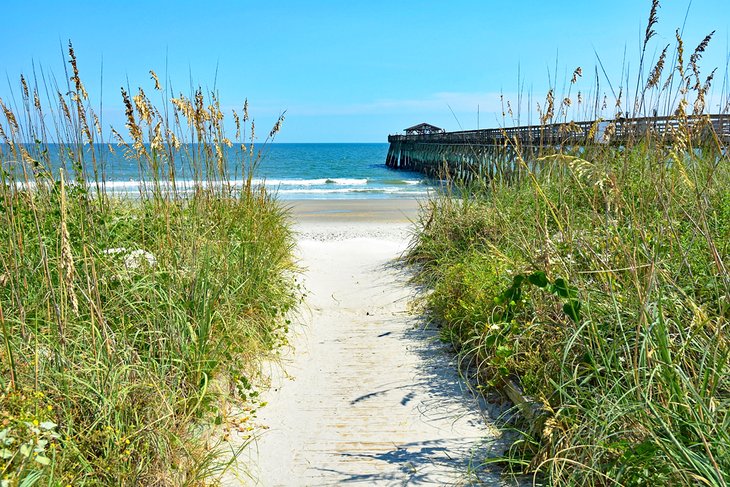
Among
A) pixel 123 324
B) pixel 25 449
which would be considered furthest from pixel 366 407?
pixel 25 449

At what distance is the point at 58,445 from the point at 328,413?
5.73ft

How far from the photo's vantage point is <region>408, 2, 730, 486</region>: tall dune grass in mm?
2211

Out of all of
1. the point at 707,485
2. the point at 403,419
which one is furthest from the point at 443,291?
the point at 707,485

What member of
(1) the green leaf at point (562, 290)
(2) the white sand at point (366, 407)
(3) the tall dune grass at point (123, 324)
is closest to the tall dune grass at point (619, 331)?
(1) the green leaf at point (562, 290)

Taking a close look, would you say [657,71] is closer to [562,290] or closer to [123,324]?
[562,290]

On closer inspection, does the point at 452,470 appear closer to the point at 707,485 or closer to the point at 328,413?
the point at 328,413

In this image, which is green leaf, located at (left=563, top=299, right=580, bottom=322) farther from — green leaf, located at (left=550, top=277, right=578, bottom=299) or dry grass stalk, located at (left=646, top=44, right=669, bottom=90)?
dry grass stalk, located at (left=646, top=44, right=669, bottom=90)

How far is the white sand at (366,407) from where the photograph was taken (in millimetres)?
3074

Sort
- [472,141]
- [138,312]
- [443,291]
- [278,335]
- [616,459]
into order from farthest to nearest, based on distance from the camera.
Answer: [472,141] < [443,291] < [278,335] < [138,312] < [616,459]

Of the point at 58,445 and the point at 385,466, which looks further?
the point at 385,466

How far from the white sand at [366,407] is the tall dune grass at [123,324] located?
0.31 metres

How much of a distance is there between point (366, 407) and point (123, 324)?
1.60m

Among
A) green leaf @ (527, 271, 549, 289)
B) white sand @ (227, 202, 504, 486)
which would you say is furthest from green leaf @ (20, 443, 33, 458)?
green leaf @ (527, 271, 549, 289)

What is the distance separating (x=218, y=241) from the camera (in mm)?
4516
